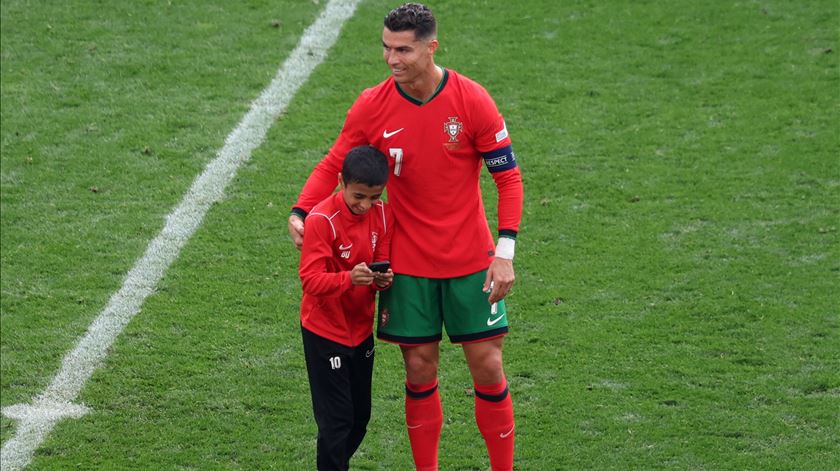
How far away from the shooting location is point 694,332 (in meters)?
6.99

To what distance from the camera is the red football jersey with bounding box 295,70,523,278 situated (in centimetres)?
525

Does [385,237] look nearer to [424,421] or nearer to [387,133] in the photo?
[387,133]

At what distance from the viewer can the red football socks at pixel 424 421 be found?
18.3 ft

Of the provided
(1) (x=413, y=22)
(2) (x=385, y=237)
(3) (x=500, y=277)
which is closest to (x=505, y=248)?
A: (3) (x=500, y=277)

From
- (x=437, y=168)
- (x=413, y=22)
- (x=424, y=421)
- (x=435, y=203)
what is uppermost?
(x=413, y=22)

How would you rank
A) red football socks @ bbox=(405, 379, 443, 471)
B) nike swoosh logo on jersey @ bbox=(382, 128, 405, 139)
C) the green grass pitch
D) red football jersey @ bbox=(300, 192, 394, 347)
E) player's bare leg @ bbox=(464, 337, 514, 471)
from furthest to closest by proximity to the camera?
the green grass pitch < red football socks @ bbox=(405, 379, 443, 471) < player's bare leg @ bbox=(464, 337, 514, 471) < nike swoosh logo on jersey @ bbox=(382, 128, 405, 139) < red football jersey @ bbox=(300, 192, 394, 347)

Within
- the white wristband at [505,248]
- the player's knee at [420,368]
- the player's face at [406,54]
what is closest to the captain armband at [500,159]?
the white wristband at [505,248]

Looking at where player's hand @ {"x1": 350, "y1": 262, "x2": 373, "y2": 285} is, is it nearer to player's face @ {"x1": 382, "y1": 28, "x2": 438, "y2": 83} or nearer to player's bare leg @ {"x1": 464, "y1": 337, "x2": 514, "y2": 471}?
player's bare leg @ {"x1": 464, "y1": 337, "x2": 514, "y2": 471}

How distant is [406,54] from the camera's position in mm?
5129

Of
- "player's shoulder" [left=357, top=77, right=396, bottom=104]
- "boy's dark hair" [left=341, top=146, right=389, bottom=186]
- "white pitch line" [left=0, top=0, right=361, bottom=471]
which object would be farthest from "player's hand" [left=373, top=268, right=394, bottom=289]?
"white pitch line" [left=0, top=0, right=361, bottom=471]

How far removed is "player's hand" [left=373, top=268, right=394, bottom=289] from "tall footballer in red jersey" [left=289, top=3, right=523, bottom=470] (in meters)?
0.23

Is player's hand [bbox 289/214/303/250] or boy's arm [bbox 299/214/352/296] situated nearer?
boy's arm [bbox 299/214/352/296]

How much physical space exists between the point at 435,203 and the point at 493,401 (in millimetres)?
886

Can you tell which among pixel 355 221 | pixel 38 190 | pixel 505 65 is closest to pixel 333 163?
pixel 355 221
